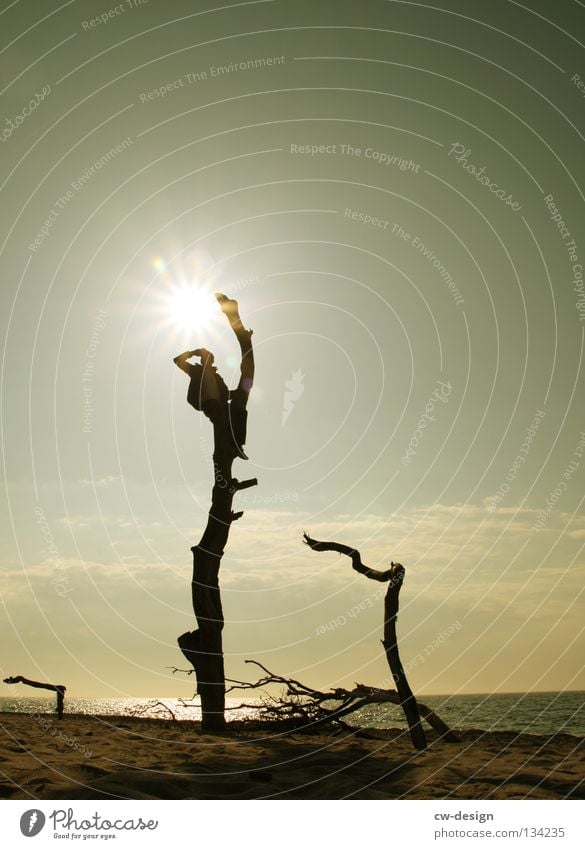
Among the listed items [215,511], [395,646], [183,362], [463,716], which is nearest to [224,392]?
[183,362]

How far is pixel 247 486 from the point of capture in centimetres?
1500

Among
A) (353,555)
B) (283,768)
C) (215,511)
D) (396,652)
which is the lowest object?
(283,768)

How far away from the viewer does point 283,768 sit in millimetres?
9281

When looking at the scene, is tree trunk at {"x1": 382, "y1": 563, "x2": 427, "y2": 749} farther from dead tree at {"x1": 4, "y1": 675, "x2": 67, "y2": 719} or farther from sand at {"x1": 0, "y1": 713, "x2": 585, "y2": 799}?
dead tree at {"x1": 4, "y1": 675, "x2": 67, "y2": 719}

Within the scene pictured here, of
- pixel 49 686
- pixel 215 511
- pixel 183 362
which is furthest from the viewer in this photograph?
pixel 49 686

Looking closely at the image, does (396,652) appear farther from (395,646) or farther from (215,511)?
(215,511)

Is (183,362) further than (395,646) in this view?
Yes

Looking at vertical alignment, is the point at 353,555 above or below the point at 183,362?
below
